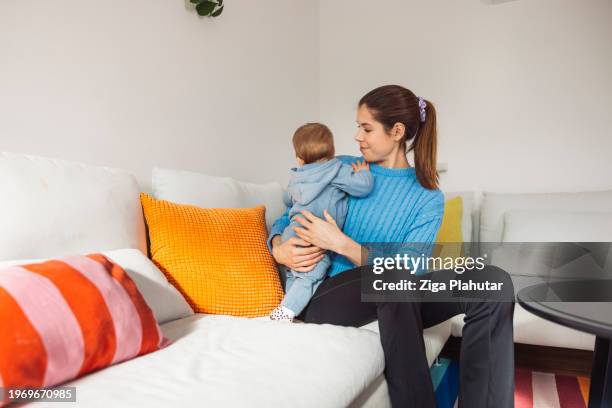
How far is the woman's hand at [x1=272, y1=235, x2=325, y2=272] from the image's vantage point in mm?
1341

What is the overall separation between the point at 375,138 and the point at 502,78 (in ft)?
5.00

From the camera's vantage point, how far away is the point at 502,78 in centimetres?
259

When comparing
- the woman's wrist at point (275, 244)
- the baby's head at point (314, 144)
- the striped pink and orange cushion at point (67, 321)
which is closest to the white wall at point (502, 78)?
the baby's head at point (314, 144)

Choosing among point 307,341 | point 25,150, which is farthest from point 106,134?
point 307,341

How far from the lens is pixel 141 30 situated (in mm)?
1642

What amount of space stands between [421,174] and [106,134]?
1.08 metres

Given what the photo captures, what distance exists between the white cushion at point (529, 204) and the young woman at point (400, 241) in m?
1.02

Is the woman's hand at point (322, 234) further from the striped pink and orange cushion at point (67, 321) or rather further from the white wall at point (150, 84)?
the white wall at point (150, 84)

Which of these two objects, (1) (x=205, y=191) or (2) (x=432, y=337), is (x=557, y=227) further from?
(1) (x=205, y=191)

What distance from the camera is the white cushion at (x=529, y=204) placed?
215 centimetres

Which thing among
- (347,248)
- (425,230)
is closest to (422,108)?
(425,230)

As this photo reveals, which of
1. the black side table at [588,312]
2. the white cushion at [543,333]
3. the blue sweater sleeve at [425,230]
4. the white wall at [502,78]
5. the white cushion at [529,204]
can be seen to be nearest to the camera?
the black side table at [588,312]

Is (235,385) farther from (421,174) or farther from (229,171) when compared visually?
(229,171)

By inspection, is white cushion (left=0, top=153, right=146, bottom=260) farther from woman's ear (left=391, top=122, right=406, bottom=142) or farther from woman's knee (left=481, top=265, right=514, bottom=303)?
woman's knee (left=481, top=265, right=514, bottom=303)
